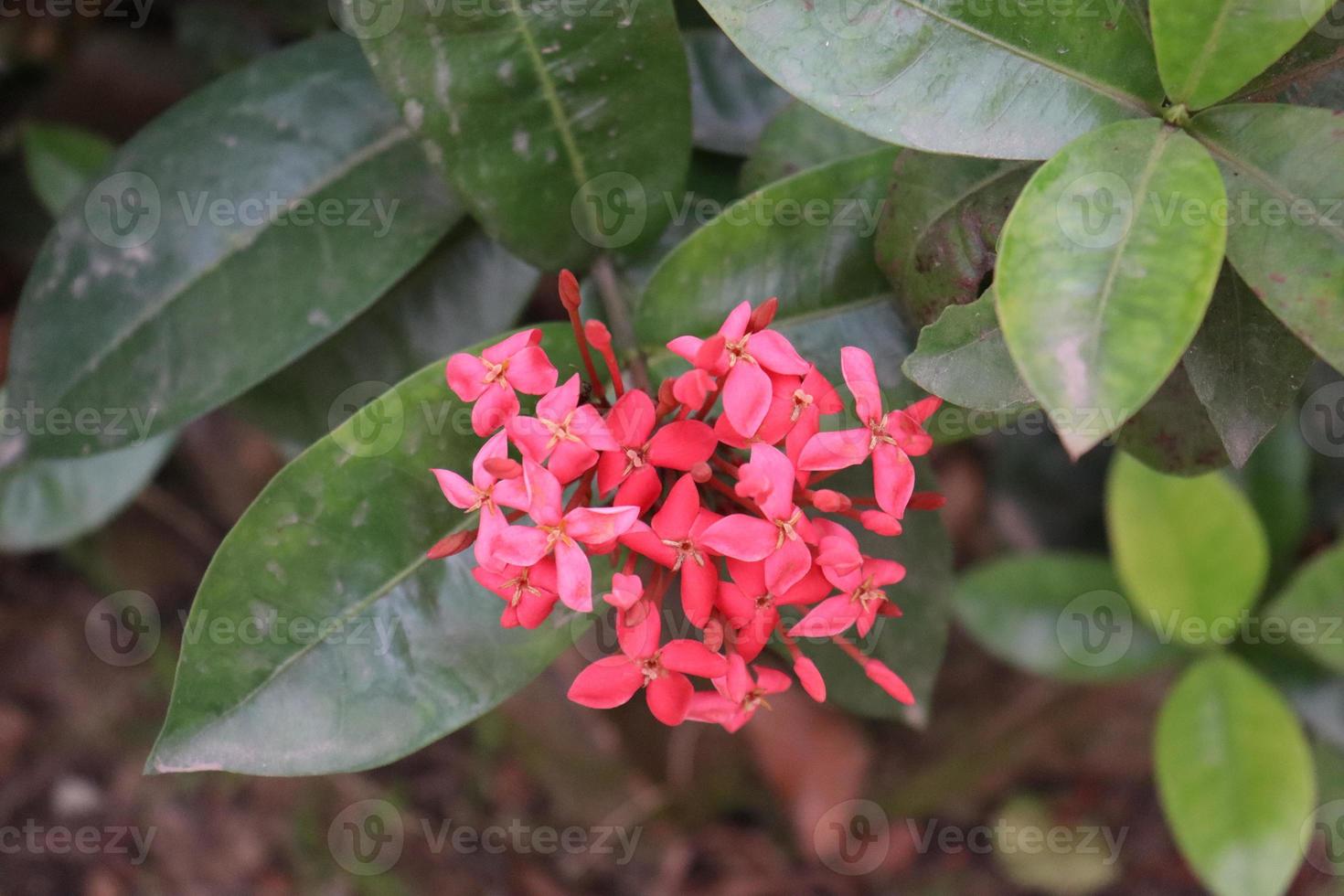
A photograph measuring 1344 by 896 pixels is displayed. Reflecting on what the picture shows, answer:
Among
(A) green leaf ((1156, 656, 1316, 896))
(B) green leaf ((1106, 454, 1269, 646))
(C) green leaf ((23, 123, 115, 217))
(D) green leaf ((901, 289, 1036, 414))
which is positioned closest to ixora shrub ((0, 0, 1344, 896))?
(D) green leaf ((901, 289, 1036, 414))

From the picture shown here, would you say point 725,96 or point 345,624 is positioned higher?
point 725,96

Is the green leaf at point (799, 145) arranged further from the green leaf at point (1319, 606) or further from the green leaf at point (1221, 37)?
the green leaf at point (1319, 606)

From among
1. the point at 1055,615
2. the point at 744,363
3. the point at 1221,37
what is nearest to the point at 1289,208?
the point at 1221,37

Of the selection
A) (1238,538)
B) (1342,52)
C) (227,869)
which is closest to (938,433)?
(1342,52)

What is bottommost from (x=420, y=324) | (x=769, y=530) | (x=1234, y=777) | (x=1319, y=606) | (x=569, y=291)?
(x=1234, y=777)

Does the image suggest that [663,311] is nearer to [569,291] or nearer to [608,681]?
[569,291]

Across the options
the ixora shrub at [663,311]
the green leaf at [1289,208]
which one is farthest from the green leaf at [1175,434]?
the green leaf at [1289,208]
